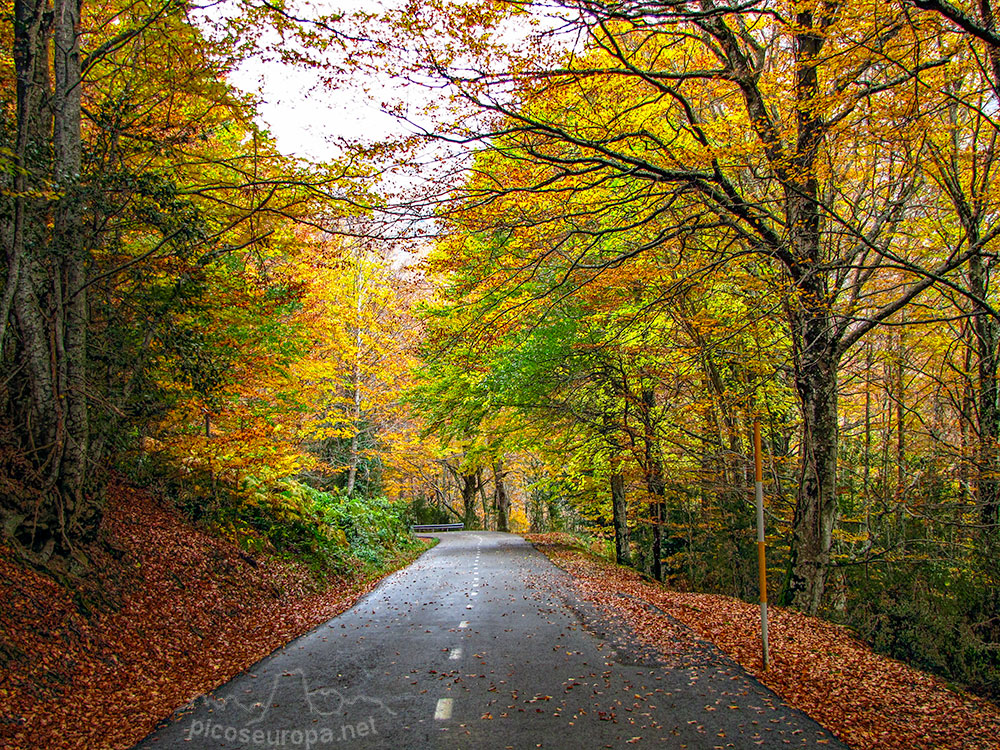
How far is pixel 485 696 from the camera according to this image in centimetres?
563

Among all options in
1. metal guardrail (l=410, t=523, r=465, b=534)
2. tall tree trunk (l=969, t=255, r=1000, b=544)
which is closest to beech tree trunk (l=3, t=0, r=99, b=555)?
tall tree trunk (l=969, t=255, r=1000, b=544)

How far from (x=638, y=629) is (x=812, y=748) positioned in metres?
4.05

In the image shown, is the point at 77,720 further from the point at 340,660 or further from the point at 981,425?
the point at 981,425

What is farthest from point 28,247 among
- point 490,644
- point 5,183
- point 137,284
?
point 490,644

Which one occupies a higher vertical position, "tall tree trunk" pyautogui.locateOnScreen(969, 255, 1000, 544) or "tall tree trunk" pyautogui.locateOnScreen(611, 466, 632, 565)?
→ "tall tree trunk" pyautogui.locateOnScreen(969, 255, 1000, 544)

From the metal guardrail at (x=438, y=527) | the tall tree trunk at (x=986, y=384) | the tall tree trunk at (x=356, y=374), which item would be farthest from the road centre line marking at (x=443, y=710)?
the metal guardrail at (x=438, y=527)

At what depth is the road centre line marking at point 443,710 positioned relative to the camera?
5094mm

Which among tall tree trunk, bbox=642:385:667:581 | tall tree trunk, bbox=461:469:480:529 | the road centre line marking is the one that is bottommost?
tall tree trunk, bbox=461:469:480:529

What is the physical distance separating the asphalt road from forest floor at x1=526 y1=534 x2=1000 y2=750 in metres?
0.32

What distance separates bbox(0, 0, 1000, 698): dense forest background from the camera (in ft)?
24.3

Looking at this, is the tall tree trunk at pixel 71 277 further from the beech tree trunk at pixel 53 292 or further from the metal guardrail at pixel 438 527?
the metal guardrail at pixel 438 527

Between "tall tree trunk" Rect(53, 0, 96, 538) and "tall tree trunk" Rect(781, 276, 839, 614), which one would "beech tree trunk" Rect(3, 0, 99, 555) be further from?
"tall tree trunk" Rect(781, 276, 839, 614)

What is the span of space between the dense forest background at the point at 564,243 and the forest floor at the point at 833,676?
1831 mm

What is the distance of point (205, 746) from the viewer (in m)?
4.60
